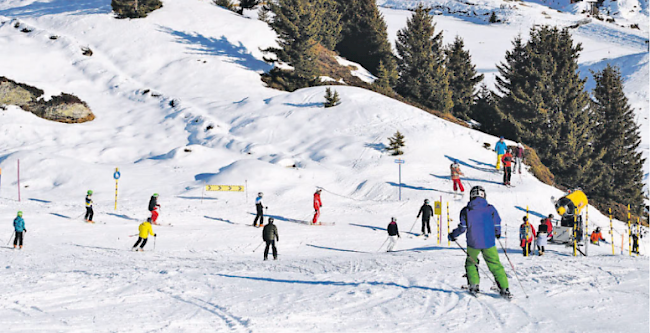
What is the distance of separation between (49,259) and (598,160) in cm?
3978

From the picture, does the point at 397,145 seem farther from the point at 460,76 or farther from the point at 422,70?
the point at 460,76

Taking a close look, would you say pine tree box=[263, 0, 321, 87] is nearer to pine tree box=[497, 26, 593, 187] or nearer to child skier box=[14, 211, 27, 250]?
pine tree box=[497, 26, 593, 187]

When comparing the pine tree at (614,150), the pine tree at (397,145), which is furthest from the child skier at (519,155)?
the pine tree at (614,150)

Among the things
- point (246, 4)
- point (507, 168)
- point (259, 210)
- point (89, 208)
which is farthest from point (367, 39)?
point (89, 208)

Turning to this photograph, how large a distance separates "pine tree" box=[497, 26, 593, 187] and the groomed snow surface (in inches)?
339

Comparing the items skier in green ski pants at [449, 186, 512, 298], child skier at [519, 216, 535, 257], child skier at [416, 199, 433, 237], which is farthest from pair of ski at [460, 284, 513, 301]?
child skier at [416, 199, 433, 237]

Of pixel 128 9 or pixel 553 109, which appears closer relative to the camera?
pixel 553 109

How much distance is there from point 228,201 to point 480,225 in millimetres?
17877

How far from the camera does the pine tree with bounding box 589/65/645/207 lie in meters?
42.7

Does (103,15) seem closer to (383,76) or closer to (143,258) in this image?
(383,76)

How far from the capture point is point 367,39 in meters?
55.3

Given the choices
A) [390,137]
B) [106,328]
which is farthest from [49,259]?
[390,137]

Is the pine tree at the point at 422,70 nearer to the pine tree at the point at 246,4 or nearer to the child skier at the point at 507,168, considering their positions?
the child skier at the point at 507,168

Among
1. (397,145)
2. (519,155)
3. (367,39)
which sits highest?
(367,39)
